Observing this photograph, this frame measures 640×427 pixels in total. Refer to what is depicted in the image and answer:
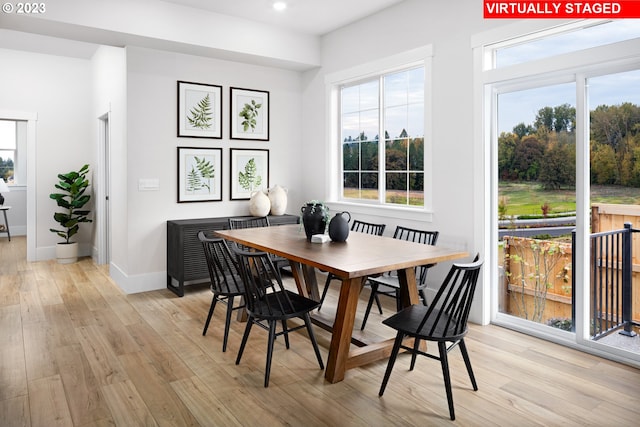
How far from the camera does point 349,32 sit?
5133mm

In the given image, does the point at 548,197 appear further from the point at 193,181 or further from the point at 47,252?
the point at 47,252

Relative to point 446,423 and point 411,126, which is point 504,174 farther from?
point 446,423

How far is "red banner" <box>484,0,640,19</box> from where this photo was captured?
2939 mm

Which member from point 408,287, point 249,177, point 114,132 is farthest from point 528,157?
point 114,132

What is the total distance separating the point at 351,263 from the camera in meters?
2.65

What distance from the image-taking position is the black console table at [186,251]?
469 centimetres

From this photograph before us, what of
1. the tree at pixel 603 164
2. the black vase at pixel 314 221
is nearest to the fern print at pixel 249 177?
the black vase at pixel 314 221

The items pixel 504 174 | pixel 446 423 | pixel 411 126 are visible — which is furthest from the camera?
pixel 411 126

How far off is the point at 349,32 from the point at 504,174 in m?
2.50

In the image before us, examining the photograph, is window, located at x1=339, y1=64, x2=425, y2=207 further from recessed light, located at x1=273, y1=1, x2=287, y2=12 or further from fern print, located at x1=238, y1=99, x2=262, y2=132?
recessed light, located at x1=273, y1=1, x2=287, y2=12

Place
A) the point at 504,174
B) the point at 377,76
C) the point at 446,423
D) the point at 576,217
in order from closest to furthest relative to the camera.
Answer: the point at 446,423
the point at 576,217
the point at 504,174
the point at 377,76

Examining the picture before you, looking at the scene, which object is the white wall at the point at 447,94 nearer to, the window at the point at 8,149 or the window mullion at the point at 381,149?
the window mullion at the point at 381,149

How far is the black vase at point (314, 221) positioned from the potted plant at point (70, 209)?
4.34m

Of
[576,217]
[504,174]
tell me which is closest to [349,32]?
[504,174]
